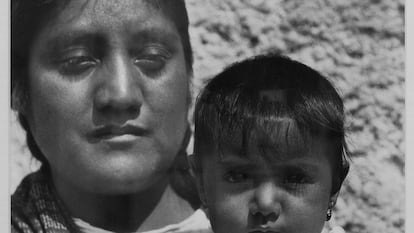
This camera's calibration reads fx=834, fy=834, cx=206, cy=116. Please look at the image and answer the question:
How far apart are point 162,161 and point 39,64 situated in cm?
31

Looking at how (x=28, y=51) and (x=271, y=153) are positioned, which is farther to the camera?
(x=28, y=51)

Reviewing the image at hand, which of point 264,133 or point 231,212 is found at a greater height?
point 264,133

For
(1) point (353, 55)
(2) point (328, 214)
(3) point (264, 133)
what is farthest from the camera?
(1) point (353, 55)

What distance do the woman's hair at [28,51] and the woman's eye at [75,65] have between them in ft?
0.27

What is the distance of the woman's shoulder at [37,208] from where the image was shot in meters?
1.64

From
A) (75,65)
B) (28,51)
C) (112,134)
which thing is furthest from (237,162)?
(28,51)

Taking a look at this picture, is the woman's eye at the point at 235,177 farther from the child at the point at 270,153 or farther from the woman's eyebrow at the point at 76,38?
the woman's eyebrow at the point at 76,38

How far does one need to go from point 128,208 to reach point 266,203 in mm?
310

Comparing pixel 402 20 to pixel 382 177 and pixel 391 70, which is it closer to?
pixel 391 70

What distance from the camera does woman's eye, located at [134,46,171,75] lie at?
1.63m

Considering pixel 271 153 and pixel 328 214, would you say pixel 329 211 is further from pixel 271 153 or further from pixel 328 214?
pixel 271 153

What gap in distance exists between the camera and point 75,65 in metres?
1.61

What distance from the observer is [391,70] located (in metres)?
1.74

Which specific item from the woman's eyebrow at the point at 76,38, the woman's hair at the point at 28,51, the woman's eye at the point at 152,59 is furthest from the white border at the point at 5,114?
the woman's eye at the point at 152,59
